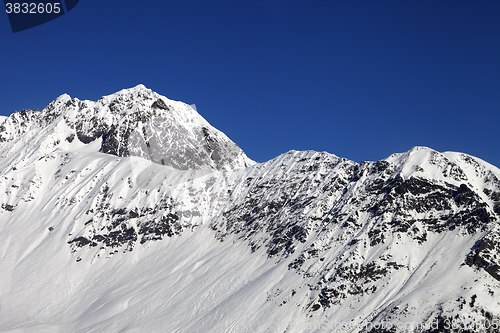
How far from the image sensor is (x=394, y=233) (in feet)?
434

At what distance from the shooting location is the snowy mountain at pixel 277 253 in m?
116

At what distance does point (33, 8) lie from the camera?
67188 millimetres

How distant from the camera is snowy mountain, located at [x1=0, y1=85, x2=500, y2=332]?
11612cm

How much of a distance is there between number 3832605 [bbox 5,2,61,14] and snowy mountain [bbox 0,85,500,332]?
289 feet

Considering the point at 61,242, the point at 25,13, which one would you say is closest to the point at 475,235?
the point at 25,13

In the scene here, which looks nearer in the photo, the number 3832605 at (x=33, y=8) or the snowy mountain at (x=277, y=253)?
the number 3832605 at (x=33, y=8)

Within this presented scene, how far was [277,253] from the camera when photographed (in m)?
144

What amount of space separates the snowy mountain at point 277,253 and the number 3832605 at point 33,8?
289 ft

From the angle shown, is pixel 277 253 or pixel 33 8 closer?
pixel 33 8

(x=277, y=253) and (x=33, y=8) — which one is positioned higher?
(x=33, y=8)

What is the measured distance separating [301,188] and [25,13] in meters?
117

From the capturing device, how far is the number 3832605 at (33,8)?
2596 inches

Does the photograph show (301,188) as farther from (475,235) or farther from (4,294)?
(4,294)

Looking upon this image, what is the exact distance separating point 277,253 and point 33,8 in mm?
101237
